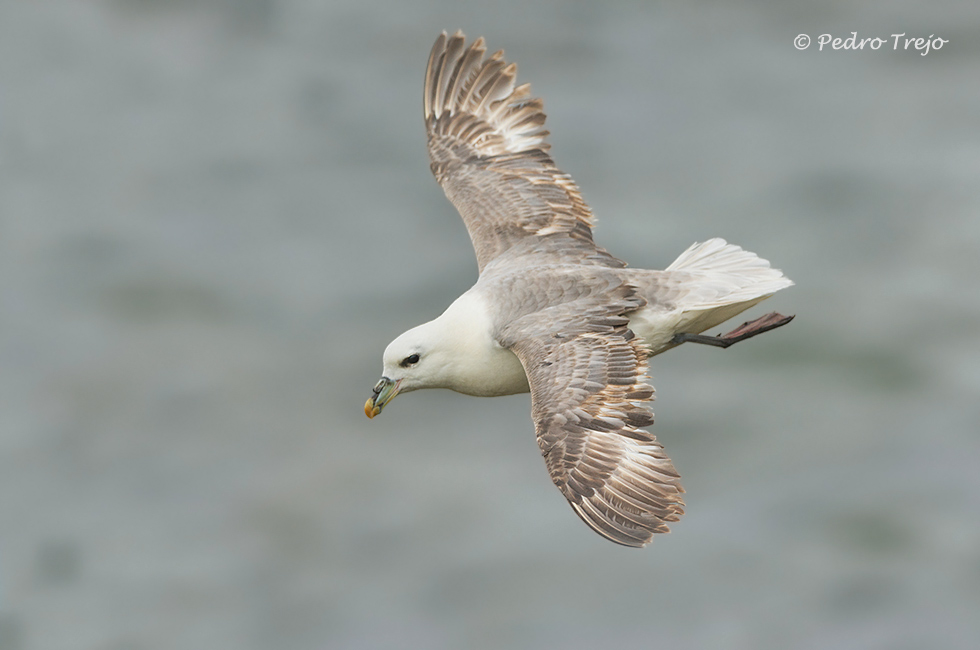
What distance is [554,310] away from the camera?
317 inches

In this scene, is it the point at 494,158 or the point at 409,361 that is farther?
the point at 494,158

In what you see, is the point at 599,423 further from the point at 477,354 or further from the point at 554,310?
the point at 477,354

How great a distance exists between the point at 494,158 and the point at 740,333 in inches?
99.8

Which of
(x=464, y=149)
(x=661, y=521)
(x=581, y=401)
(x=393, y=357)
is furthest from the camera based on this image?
(x=464, y=149)

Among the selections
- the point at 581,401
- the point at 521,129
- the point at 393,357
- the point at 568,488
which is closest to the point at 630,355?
the point at 581,401

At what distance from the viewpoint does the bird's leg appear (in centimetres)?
849

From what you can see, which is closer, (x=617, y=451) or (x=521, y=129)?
(x=617, y=451)

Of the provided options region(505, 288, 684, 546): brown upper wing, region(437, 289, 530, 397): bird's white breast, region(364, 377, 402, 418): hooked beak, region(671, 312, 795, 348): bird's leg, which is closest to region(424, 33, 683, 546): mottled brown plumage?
region(505, 288, 684, 546): brown upper wing

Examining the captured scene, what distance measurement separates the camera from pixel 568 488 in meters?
7.11

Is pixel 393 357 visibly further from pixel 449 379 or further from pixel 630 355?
pixel 630 355

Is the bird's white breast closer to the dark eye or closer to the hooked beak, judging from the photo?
the dark eye

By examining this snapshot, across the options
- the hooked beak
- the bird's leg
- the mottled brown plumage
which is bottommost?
the hooked beak

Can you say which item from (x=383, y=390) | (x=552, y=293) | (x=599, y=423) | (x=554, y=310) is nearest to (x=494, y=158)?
(x=552, y=293)

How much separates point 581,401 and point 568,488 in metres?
0.54
